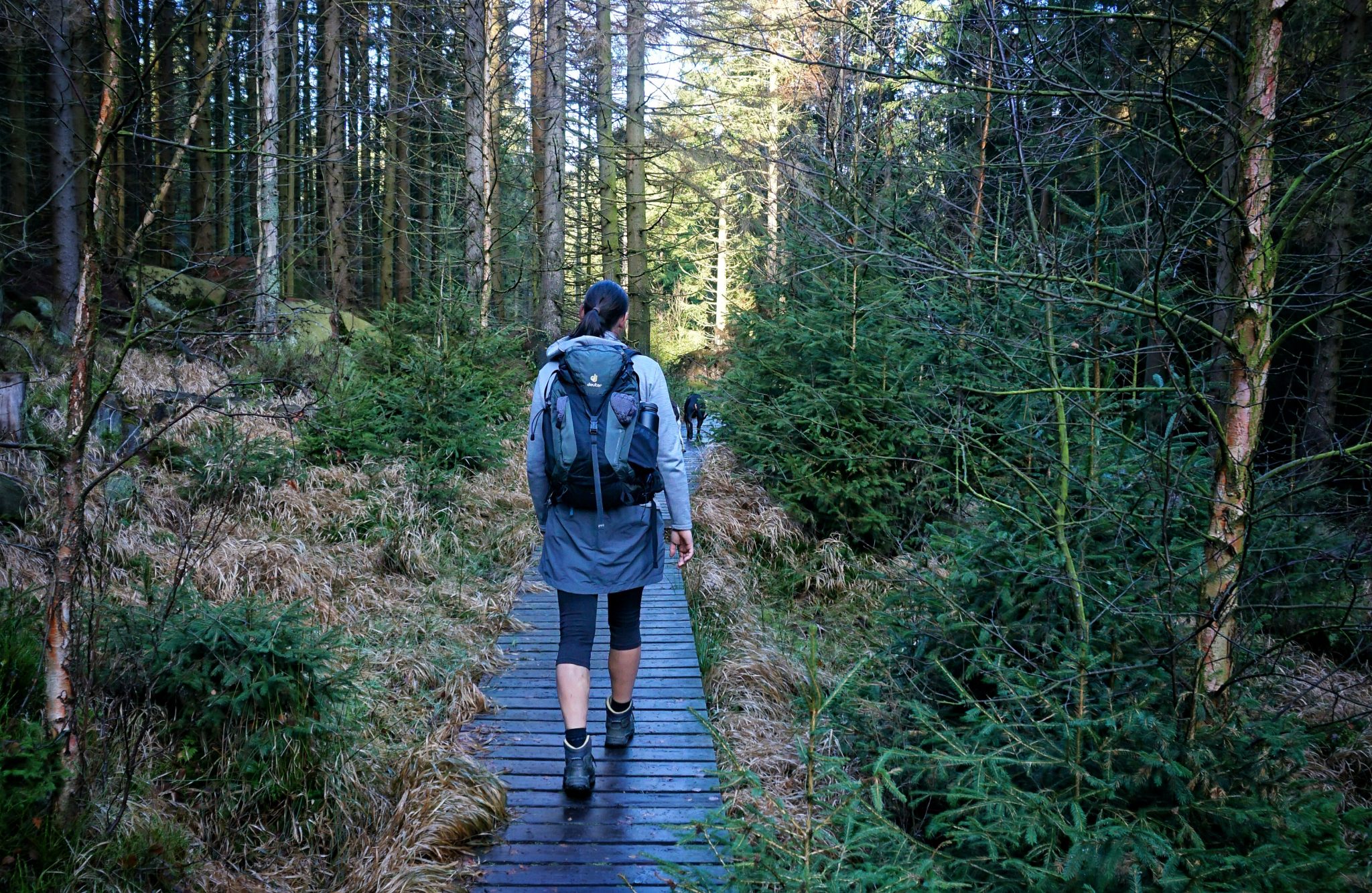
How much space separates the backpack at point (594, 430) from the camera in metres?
3.96

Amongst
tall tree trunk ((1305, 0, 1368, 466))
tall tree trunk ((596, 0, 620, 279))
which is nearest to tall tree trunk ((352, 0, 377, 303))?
tall tree trunk ((596, 0, 620, 279))

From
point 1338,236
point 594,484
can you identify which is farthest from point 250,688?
point 1338,236

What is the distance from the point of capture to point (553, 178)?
1705 cm

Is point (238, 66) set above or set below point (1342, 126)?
above

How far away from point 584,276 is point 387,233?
6087mm

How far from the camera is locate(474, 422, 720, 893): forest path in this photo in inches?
137

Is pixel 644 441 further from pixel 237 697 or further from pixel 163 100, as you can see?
pixel 163 100

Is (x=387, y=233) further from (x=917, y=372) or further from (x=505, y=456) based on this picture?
(x=917, y=372)

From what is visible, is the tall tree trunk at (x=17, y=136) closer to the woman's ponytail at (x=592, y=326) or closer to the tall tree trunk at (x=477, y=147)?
the tall tree trunk at (x=477, y=147)

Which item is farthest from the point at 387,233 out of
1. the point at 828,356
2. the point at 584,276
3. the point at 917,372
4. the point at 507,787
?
the point at 507,787

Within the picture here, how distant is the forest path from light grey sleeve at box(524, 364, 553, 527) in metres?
1.31

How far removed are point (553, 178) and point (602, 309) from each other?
1380 cm

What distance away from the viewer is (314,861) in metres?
3.48

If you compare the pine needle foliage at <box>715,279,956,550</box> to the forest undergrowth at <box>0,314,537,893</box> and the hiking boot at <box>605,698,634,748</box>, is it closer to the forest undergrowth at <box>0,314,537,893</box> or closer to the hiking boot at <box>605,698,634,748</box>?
the forest undergrowth at <box>0,314,537,893</box>
